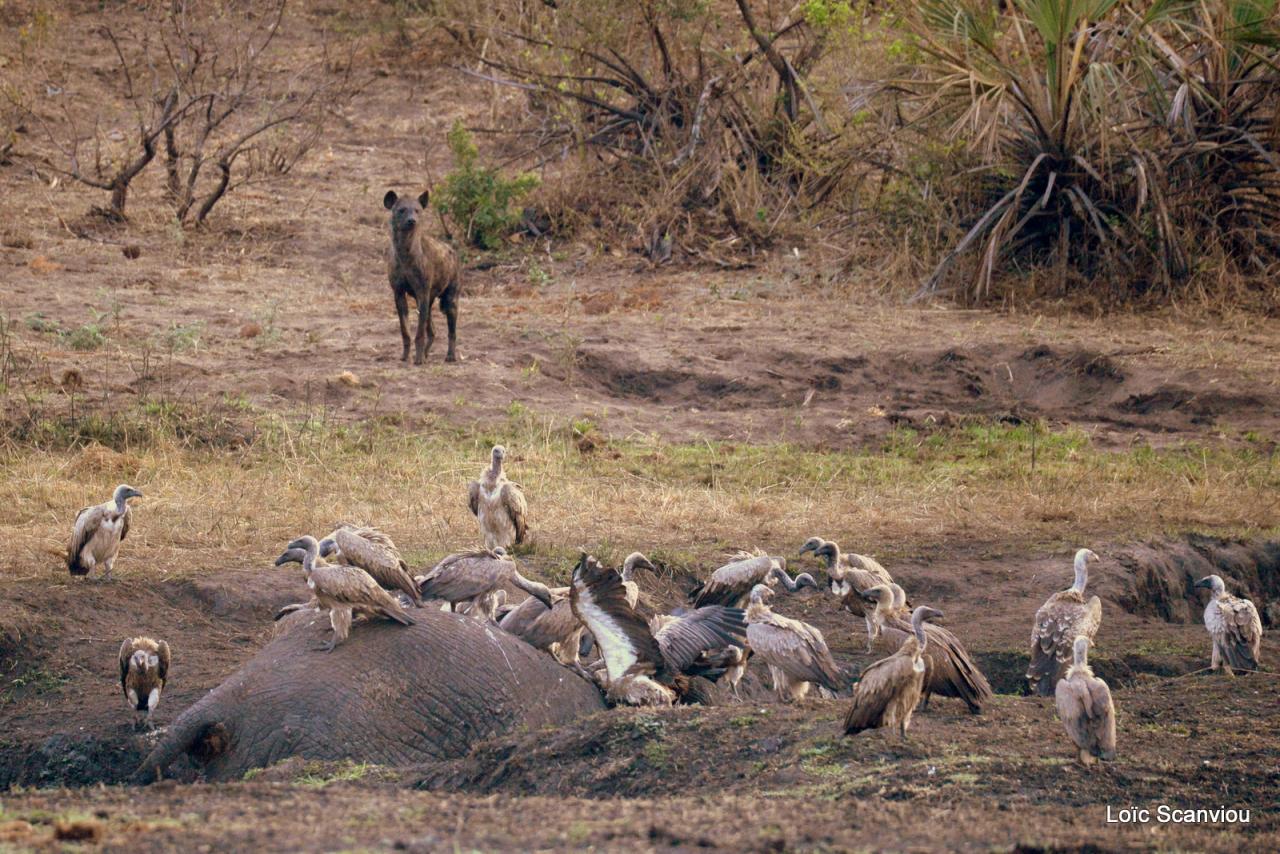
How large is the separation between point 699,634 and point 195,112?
1336 cm

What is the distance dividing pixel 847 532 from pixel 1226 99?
7.29 meters

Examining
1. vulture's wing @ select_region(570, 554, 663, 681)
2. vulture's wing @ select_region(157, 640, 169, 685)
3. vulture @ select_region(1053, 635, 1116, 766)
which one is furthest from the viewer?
vulture's wing @ select_region(157, 640, 169, 685)

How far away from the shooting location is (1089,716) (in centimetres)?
487

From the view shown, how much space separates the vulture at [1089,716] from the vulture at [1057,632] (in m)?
1.61

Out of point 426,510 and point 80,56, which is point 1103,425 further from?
point 80,56

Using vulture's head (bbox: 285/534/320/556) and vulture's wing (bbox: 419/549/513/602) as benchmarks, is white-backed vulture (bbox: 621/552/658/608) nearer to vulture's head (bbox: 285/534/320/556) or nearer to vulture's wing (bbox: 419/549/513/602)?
vulture's wing (bbox: 419/549/513/602)

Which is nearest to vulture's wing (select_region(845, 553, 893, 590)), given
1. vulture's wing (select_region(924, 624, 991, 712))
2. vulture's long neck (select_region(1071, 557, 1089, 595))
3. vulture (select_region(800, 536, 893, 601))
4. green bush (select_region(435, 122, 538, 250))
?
vulture (select_region(800, 536, 893, 601))

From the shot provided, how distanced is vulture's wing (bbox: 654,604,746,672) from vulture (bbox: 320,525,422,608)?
3.52ft

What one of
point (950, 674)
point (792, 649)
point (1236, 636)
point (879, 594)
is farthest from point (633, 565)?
point (1236, 636)

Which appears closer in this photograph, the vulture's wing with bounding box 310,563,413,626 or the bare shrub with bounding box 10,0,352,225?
the vulture's wing with bounding box 310,563,413,626

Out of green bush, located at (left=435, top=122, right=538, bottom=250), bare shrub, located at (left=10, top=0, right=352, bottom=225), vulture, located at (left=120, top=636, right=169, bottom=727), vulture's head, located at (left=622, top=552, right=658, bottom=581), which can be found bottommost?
vulture, located at (left=120, top=636, right=169, bottom=727)

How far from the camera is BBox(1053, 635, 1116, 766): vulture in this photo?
485 cm

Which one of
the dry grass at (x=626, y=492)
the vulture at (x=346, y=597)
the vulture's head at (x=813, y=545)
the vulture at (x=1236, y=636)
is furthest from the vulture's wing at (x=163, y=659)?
the vulture at (x=1236, y=636)

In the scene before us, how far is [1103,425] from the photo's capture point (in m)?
11.7
